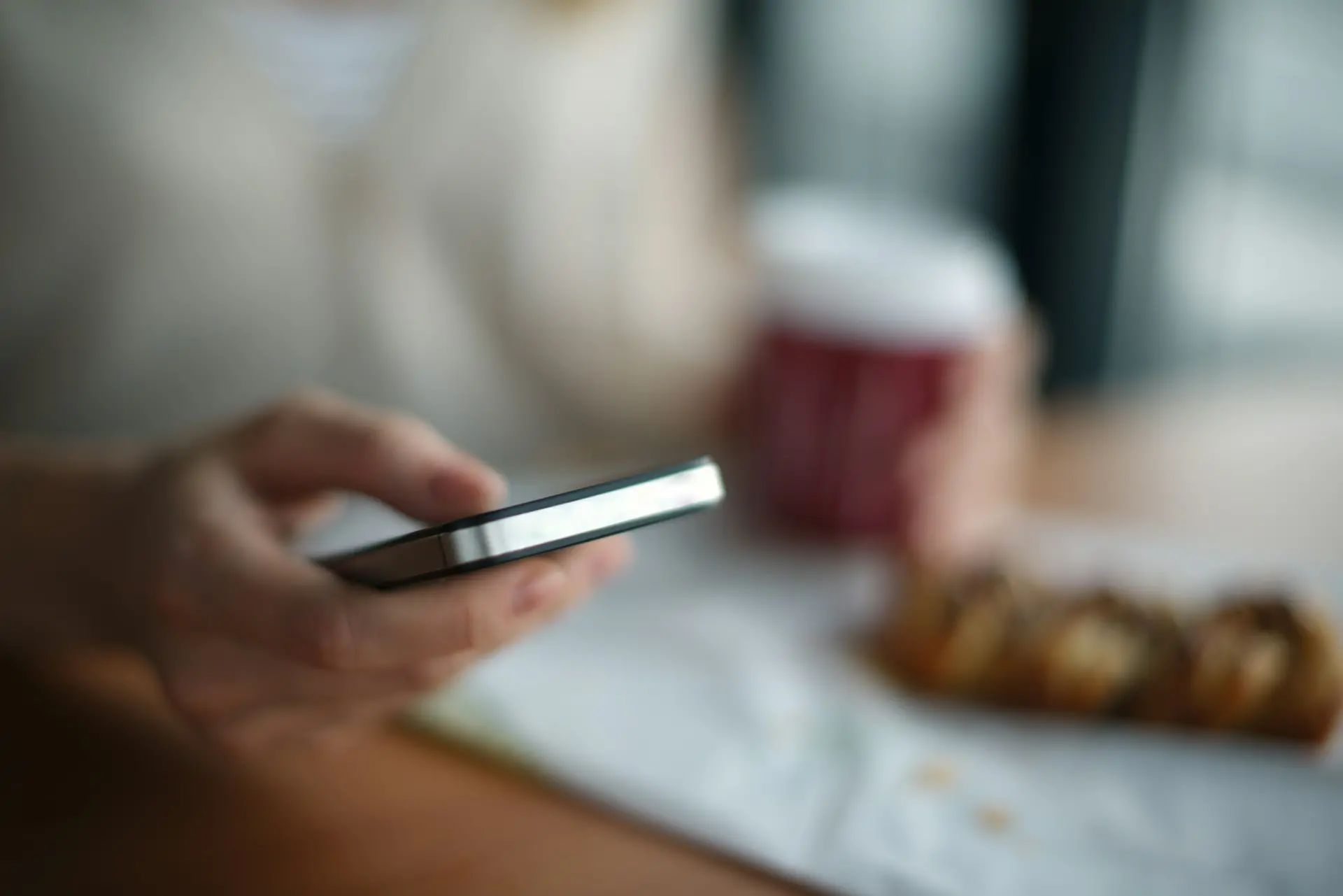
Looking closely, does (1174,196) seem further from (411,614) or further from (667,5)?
(411,614)

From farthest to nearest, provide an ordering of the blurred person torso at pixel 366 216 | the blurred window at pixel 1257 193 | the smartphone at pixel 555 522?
the blurred window at pixel 1257 193 → the blurred person torso at pixel 366 216 → the smartphone at pixel 555 522

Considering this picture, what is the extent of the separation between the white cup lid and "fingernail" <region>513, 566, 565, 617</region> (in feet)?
0.97

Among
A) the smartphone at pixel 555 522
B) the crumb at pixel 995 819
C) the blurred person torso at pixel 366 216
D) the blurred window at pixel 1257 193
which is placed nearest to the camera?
the smartphone at pixel 555 522

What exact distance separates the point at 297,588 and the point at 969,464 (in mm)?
371

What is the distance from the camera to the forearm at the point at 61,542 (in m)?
0.36

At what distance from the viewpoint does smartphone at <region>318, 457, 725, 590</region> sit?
9.8 inches

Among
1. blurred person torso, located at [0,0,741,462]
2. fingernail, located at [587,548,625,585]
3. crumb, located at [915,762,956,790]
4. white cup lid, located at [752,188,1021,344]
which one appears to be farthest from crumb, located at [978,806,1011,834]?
blurred person torso, located at [0,0,741,462]

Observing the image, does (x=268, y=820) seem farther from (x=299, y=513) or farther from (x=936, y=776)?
(x=936, y=776)

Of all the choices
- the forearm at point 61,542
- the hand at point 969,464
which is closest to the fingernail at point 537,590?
the forearm at point 61,542

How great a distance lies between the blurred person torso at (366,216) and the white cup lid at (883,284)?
5.3 inches

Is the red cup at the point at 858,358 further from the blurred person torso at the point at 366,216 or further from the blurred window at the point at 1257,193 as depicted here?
the blurred window at the point at 1257,193

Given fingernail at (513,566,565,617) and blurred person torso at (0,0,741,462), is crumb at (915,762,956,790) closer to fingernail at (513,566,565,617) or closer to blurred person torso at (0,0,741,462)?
fingernail at (513,566,565,617)

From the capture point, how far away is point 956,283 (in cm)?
55

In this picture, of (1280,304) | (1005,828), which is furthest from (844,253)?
(1280,304)
